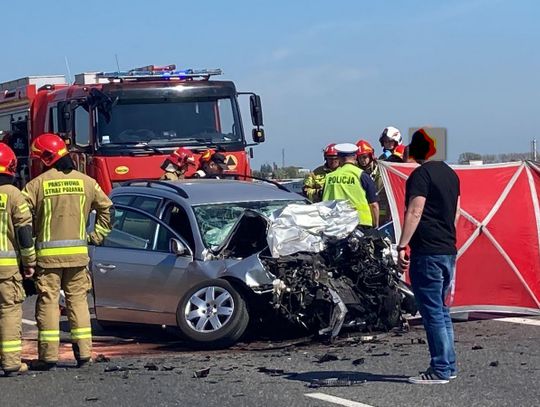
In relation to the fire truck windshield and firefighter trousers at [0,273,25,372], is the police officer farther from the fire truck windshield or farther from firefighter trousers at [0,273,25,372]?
the fire truck windshield

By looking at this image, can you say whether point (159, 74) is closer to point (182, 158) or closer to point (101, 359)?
point (182, 158)

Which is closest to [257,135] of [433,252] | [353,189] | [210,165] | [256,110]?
[256,110]

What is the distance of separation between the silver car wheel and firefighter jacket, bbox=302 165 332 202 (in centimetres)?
348

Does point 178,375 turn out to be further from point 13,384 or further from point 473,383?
point 473,383

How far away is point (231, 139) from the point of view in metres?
16.6

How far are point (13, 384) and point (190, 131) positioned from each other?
8.12 m

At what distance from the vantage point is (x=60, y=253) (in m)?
9.27

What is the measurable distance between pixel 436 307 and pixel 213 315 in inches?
106

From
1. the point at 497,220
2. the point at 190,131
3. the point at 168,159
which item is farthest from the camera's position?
the point at 190,131

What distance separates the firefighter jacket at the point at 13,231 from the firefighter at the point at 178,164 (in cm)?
516

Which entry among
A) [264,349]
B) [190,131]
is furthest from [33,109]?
[264,349]

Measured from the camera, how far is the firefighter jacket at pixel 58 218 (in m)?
9.27

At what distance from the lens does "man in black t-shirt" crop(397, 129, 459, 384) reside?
8.05 m

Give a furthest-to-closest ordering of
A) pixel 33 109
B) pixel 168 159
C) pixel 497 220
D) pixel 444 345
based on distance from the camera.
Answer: pixel 33 109 < pixel 168 159 < pixel 497 220 < pixel 444 345
